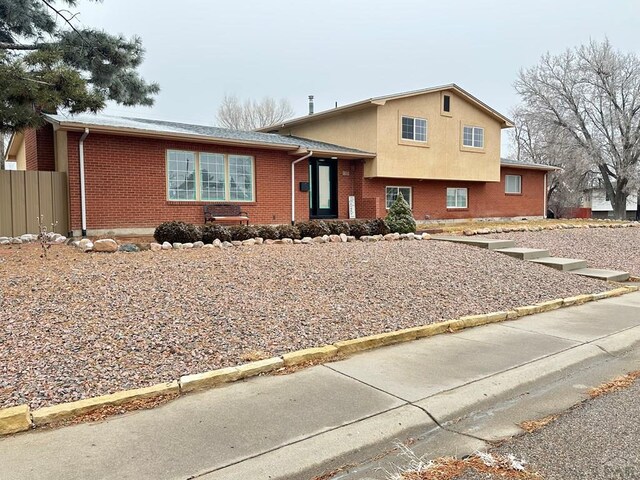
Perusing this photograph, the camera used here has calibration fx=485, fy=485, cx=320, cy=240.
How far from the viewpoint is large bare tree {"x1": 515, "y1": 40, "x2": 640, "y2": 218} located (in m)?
30.8

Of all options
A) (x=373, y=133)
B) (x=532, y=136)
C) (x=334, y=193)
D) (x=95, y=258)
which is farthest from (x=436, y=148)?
(x=532, y=136)

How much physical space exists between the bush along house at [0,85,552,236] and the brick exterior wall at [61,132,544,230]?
31mm

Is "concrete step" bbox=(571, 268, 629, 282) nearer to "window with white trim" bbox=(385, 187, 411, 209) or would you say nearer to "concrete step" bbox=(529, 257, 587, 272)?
"concrete step" bbox=(529, 257, 587, 272)

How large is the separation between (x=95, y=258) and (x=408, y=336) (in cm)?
554

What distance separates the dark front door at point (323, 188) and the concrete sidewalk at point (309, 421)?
13.0 m

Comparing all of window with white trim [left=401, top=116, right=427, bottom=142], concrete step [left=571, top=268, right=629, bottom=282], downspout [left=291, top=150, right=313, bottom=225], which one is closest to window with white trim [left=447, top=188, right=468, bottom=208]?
window with white trim [left=401, top=116, right=427, bottom=142]

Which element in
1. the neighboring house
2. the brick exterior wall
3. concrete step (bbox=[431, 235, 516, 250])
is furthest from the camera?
the neighboring house

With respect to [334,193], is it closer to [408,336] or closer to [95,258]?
[95,258]

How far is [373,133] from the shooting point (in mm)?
18109

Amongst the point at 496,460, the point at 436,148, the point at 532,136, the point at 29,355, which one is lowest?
the point at 496,460

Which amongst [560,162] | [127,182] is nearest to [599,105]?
[560,162]

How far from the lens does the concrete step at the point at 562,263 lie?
1075 centimetres

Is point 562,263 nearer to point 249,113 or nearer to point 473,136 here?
point 473,136

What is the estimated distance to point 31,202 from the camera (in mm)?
11742
